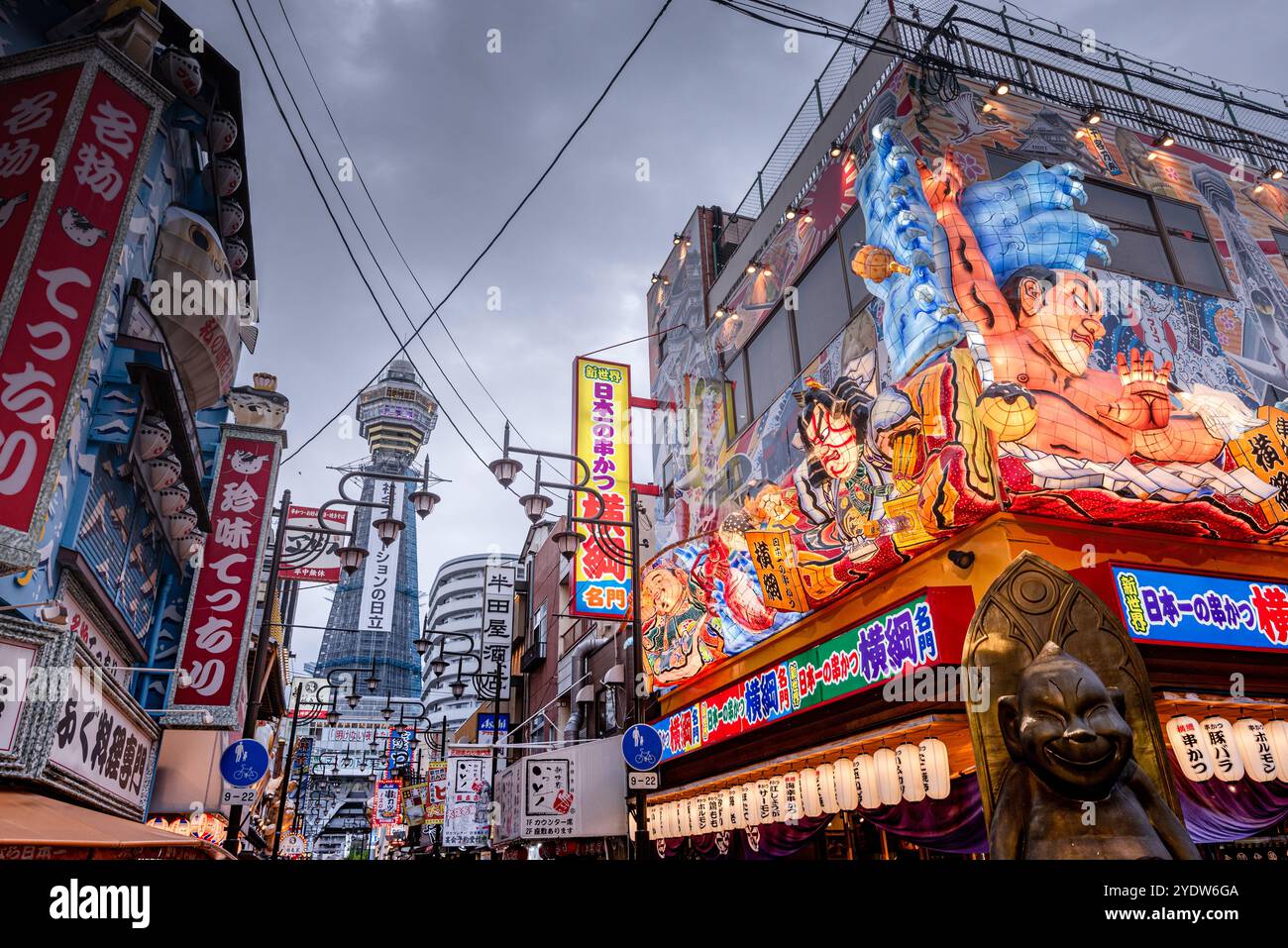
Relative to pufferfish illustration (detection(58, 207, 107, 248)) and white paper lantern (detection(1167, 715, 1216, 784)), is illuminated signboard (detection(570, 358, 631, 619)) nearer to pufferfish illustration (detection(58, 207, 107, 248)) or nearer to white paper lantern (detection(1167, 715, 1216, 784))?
pufferfish illustration (detection(58, 207, 107, 248))

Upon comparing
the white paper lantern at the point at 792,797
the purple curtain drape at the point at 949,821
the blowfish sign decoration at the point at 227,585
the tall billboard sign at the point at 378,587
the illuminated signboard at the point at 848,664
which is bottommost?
the purple curtain drape at the point at 949,821

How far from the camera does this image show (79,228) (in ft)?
27.8

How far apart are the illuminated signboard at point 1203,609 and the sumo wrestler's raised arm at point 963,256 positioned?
3.92 m

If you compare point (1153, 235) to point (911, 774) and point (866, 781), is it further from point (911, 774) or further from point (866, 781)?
point (866, 781)

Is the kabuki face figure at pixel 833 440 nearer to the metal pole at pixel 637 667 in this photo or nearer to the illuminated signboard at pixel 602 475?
the metal pole at pixel 637 667

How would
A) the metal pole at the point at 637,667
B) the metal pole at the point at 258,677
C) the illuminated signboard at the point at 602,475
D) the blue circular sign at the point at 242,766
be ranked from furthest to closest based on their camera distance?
the illuminated signboard at the point at 602,475
the metal pole at the point at 258,677
the blue circular sign at the point at 242,766
the metal pole at the point at 637,667

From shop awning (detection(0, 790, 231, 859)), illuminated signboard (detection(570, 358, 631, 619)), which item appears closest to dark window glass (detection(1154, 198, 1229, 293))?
illuminated signboard (detection(570, 358, 631, 619))

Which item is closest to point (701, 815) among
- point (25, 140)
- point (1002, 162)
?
point (1002, 162)

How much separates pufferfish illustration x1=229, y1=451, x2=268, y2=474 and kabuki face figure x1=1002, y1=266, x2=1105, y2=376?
596 inches

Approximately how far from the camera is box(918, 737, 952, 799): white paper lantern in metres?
9.96

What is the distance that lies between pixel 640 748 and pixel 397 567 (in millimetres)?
141487

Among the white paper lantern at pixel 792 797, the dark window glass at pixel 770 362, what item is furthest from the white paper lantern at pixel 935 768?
the dark window glass at pixel 770 362

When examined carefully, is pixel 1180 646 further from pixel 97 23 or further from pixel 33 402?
pixel 97 23

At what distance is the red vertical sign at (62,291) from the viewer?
742cm
